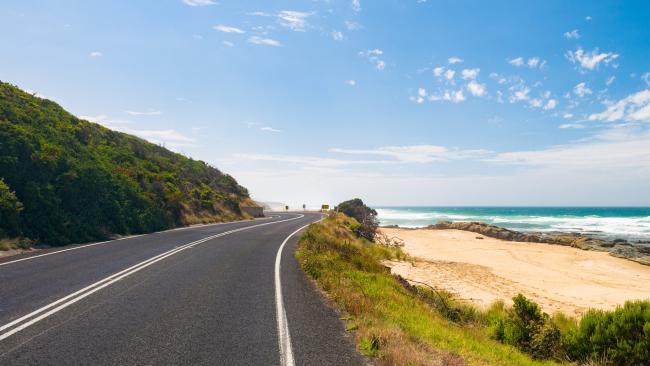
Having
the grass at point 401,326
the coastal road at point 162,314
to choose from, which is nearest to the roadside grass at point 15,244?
the coastal road at point 162,314

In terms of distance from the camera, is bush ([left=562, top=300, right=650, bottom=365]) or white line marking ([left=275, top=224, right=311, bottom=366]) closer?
white line marking ([left=275, top=224, right=311, bottom=366])

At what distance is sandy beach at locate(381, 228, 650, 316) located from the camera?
16.5m

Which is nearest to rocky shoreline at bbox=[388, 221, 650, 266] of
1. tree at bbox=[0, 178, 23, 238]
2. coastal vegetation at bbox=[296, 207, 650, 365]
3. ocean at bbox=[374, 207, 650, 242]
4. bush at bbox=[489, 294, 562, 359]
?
ocean at bbox=[374, 207, 650, 242]

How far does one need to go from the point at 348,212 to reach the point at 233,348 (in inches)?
1683

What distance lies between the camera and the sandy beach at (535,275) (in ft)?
54.1

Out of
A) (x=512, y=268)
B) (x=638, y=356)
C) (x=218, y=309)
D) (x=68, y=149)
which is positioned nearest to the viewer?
(x=638, y=356)

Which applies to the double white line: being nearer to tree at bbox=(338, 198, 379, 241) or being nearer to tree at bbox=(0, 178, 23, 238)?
tree at bbox=(0, 178, 23, 238)

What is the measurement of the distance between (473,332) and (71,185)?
18.6m

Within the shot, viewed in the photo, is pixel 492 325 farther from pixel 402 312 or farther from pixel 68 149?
pixel 68 149

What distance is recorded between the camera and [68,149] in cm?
2128

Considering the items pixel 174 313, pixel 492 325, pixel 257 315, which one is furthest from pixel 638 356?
pixel 174 313

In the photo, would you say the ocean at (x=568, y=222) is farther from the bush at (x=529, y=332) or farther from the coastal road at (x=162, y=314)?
the coastal road at (x=162, y=314)

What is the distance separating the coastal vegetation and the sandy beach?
5.43 m

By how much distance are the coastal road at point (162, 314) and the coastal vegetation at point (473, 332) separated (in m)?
0.55
